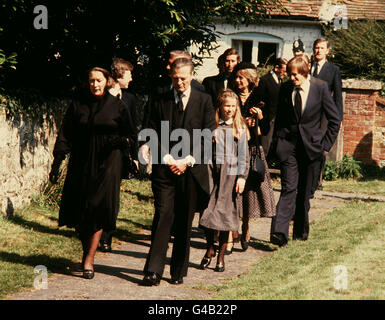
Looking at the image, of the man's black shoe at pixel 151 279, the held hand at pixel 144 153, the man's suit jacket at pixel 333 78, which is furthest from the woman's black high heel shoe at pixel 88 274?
the man's suit jacket at pixel 333 78

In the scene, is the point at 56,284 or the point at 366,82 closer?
the point at 56,284

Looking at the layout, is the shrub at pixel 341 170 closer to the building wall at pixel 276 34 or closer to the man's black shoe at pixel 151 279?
the building wall at pixel 276 34

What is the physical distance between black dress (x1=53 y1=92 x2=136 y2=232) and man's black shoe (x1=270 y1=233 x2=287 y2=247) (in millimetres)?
2359

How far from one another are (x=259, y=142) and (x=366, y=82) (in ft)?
28.7

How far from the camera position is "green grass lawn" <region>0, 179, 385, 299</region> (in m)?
6.59

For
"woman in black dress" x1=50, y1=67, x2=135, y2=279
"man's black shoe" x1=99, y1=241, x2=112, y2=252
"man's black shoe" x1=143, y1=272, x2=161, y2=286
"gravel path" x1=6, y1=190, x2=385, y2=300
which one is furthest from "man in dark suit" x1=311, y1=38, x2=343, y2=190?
"man's black shoe" x1=143, y1=272, x2=161, y2=286

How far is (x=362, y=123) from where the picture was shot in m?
17.0

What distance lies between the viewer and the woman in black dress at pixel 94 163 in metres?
7.48

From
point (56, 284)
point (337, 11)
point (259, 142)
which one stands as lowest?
point (56, 284)

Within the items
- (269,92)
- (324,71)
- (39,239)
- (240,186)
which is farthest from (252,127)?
(39,239)

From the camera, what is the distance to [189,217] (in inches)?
285

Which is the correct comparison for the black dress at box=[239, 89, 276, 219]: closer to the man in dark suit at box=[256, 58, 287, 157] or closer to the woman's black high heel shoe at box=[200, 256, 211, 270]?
the man in dark suit at box=[256, 58, 287, 157]
